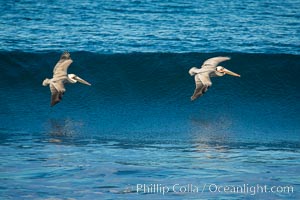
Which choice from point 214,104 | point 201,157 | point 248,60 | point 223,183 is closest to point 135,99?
point 214,104

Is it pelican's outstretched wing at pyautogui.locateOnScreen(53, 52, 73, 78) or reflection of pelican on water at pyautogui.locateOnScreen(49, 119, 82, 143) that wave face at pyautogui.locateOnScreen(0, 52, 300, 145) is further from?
pelican's outstretched wing at pyautogui.locateOnScreen(53, 52, 73, 78)

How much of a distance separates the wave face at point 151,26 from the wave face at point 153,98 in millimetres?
1125

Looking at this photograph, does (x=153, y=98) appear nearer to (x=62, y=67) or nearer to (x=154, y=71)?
(x=154, y=71)

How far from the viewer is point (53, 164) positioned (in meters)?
11.8

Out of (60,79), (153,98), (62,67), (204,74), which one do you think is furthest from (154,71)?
(60,79)

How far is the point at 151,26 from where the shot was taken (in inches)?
963

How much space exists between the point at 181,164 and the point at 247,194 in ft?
6.01

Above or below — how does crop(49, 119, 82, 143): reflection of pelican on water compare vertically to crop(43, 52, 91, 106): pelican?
below

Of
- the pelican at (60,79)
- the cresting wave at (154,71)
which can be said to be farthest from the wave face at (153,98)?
the pelican at (60,79)

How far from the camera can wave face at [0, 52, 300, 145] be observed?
15.8 meters

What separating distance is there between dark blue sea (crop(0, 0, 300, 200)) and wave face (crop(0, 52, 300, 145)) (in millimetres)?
30

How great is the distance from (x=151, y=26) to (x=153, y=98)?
6490mm

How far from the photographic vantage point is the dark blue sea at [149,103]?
1103 cm

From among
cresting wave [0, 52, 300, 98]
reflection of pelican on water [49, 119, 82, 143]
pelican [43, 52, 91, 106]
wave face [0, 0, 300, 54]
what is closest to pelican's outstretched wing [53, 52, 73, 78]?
pelican [43, 52, 91, 106]
